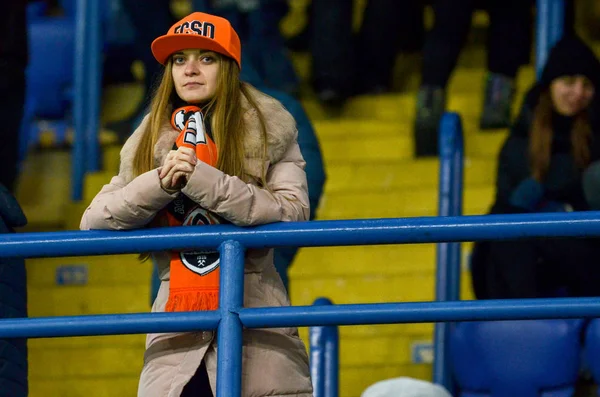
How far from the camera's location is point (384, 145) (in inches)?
262

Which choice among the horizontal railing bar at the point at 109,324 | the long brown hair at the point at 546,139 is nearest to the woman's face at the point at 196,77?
the horizontal railing bar at the point at 109,324

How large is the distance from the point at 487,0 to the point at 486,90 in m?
0.41

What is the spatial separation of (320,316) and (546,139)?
7.42 feet

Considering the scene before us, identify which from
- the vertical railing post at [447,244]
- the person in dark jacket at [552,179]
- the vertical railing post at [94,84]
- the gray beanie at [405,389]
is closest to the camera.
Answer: the gray beanie at [405,389]

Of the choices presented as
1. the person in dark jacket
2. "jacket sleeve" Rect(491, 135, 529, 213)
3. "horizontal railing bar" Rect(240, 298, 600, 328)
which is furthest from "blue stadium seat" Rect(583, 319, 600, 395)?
"horizontal railing bar" Rect(240, 298, 600, 328)

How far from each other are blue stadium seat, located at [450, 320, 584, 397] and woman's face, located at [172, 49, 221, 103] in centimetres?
150

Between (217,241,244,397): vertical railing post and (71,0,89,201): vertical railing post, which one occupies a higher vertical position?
(71,0,89,201): vertical railing post

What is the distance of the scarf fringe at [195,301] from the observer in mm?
3605

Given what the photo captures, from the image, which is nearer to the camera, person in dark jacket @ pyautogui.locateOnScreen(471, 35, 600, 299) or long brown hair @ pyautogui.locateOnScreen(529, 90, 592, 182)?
person in dark jacket @ pyautogui.locateOnScreen(471, 35, 600, 299)

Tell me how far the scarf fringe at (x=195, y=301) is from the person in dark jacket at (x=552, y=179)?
5.32 ft

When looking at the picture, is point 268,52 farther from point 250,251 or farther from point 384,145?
point 250,251

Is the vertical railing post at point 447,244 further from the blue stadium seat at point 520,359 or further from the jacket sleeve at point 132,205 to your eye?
the jacket sleeve at point 132,205

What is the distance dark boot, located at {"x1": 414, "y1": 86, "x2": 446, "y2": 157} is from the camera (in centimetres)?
638

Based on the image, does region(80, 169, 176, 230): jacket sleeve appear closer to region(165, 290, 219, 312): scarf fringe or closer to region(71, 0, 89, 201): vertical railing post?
region(165, 290, 219, 312): scarf fringe
